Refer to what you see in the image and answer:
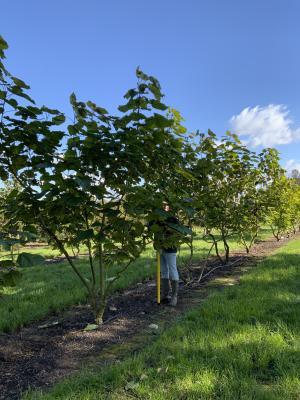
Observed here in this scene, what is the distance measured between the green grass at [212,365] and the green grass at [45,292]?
2216 millimetres

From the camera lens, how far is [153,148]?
13.5 feet

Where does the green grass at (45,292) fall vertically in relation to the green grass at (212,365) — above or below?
above

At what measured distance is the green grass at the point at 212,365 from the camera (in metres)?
2.87

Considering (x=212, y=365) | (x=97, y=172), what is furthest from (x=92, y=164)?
(x=212, y=365)

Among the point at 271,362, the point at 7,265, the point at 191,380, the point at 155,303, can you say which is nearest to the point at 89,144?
the point at 7,265

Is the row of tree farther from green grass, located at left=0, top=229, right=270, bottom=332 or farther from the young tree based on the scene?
green grass, located at left=0, top=229, right=270, bottom=332

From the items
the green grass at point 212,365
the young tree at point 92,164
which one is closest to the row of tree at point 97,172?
the young tree at point 92,164

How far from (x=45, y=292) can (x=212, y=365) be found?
4.71m

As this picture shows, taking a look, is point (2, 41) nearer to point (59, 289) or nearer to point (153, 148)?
point (153, 148)

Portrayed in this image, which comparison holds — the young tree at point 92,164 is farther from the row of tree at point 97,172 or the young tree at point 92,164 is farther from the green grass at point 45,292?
the green grass at point 45,292

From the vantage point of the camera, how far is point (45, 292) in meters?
7.18

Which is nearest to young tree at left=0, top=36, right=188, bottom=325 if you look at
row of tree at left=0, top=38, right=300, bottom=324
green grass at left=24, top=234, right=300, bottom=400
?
row of tree at left=0, top=38, right=300, bottom=324

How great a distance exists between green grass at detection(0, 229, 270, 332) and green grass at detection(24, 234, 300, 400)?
7.27 feet

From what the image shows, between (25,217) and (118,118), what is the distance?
1.54m
